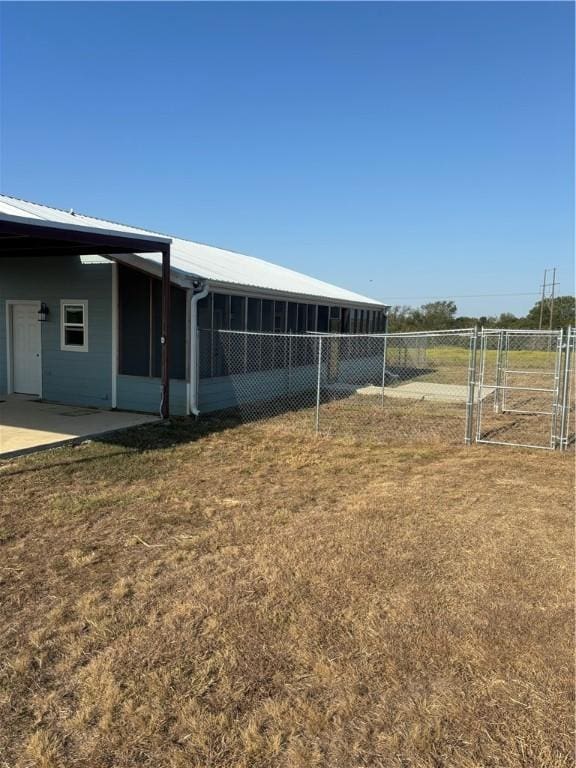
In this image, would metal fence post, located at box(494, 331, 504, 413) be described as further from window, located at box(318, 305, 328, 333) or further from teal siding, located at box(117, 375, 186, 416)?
teal siding, located at box(117, 375, 186, 416)

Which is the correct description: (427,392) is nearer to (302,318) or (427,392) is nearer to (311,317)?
(311,317)

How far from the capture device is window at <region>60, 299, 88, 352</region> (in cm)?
1173

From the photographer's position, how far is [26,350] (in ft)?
41.3

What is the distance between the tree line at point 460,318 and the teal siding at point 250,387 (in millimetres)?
26969

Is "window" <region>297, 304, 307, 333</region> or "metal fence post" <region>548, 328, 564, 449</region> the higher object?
"window" <region>297, 304, 307, 333</region>

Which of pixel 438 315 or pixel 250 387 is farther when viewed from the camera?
pixel 438 315

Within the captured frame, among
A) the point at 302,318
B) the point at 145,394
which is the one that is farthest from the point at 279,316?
the point at 145,394

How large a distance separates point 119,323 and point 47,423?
106 inches

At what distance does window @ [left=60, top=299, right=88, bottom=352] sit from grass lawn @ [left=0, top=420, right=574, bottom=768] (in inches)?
226

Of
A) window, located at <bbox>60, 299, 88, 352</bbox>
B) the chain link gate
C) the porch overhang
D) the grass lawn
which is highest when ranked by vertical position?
the porch overhang

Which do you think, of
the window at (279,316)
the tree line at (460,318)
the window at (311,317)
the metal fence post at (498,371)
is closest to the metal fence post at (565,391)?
the metal fence post at (498,371)

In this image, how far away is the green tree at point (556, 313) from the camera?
5616 centimetres

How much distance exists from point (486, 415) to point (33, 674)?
36.4ft

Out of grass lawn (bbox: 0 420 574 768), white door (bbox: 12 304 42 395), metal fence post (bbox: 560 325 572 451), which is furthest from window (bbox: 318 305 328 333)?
grass lawn (bbox: 0 420 574 768)
